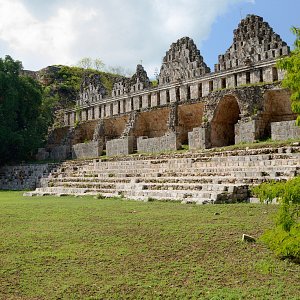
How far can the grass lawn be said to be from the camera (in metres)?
5.15

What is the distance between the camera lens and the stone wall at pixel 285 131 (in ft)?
56.3

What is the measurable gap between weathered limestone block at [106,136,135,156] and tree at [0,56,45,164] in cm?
622

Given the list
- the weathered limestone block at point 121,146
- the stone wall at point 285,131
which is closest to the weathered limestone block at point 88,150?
the weathered limestone block at point 121,146

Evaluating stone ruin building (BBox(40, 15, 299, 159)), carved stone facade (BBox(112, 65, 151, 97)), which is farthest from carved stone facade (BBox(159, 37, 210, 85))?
carved stone facade (BBox(112, 65, 151, 97))

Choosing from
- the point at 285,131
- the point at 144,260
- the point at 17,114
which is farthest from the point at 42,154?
the point at 144,260

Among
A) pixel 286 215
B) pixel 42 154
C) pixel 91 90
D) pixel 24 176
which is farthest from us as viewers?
pixel 91 90

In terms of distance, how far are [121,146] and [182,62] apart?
1229 cm

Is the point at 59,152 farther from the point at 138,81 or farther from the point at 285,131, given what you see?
the point at 285,131

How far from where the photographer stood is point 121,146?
2575cm

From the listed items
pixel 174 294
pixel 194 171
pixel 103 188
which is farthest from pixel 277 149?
pixel 174 294

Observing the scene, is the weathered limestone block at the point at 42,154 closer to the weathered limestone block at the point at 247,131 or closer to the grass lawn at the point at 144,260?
the weathered limestone block at the point at 247,131

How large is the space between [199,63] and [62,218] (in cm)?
2560

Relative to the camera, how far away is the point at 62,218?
1032cm

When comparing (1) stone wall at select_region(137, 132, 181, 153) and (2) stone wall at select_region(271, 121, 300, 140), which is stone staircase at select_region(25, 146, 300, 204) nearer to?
(1) stone wall at select_region(137, 132, 181, 153)
